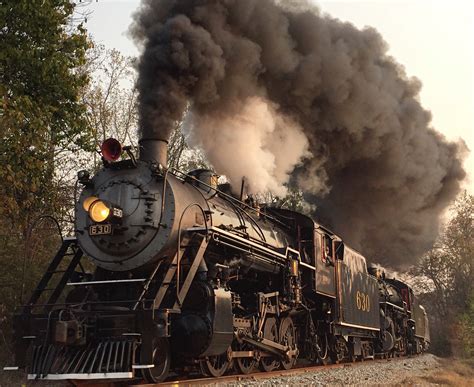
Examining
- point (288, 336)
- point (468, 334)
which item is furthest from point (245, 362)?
point (468, 334)

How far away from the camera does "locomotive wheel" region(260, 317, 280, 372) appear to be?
29.2 feet

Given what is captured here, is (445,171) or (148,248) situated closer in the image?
(148,248)

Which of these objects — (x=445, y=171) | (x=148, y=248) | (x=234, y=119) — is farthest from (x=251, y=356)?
(x=445, y=171)

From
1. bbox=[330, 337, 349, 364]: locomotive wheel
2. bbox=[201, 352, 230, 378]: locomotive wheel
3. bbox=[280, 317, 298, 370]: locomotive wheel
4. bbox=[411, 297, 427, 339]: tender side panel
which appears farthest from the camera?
bbox=[411, 297, 427, 339]: tender side panel

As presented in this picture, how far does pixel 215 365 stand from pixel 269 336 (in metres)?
1.55

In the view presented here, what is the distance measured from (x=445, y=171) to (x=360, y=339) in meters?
8.03

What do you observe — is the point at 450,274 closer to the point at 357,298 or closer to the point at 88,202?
the point at 357,298

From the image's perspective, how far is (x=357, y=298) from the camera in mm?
12703

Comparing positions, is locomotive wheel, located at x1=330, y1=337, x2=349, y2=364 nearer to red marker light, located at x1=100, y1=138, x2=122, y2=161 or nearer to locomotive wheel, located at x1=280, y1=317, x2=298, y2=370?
locomotive wheel, located at x1=280, y1=317, x2=298, y2=370

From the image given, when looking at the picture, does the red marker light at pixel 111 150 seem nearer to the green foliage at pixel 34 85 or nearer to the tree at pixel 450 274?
the green foliage at pixel 34 85

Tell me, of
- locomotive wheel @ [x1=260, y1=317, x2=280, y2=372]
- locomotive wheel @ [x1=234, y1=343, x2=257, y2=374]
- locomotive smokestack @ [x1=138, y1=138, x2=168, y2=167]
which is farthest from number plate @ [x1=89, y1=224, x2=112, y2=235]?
locomotive wheel @ [x1=260, y1=317, x2=280, y2=372]

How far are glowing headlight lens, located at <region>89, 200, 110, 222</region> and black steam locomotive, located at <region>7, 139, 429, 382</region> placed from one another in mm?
15

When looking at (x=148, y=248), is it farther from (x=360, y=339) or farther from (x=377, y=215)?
(x=377, y=215)

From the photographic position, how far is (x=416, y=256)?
2147 centimetres
